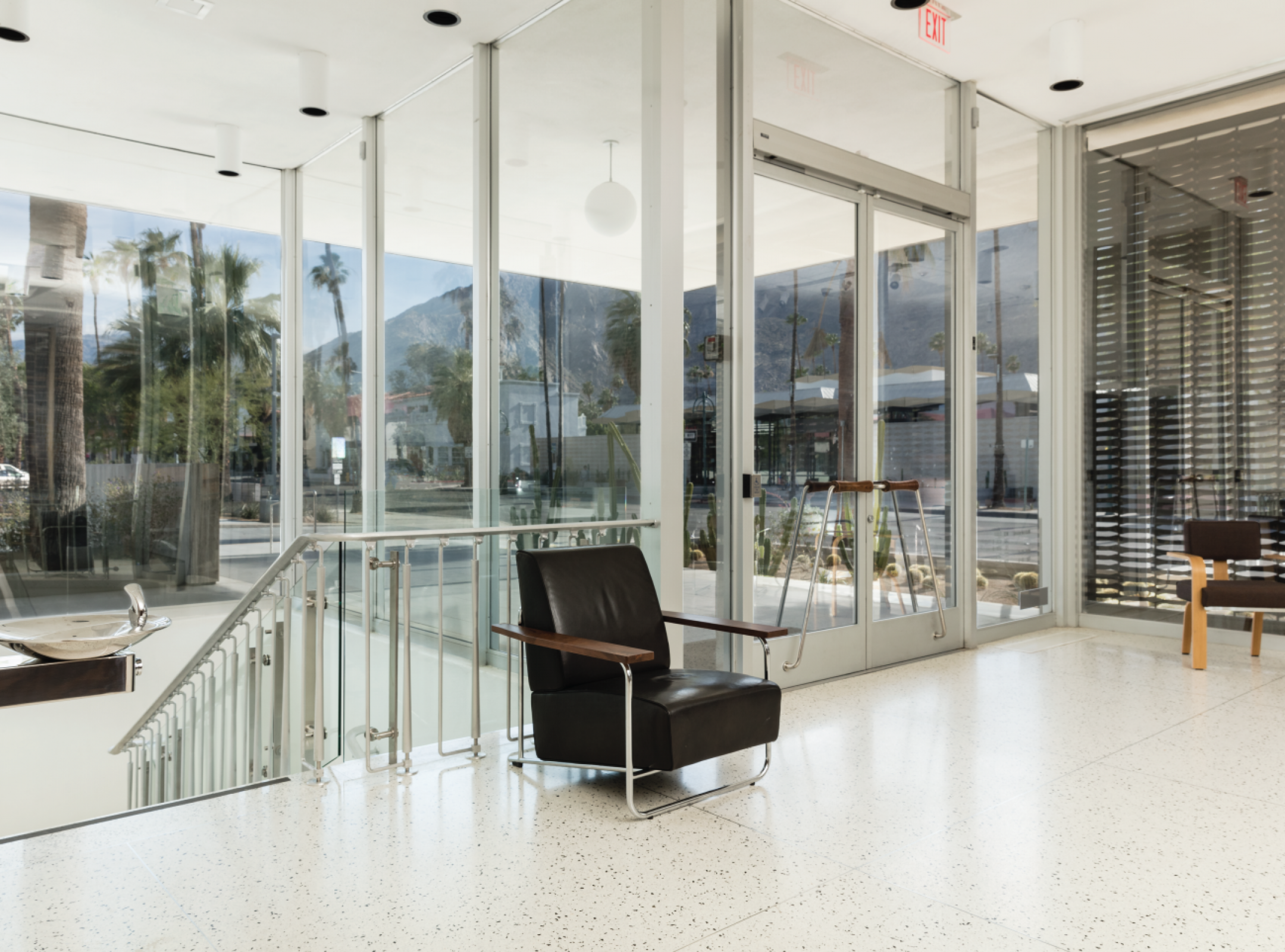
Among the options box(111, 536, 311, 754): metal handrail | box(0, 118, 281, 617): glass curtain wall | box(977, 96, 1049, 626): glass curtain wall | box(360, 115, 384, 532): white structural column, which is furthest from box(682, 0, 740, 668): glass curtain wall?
box(0, 118, 281, 617): glass curtain wall

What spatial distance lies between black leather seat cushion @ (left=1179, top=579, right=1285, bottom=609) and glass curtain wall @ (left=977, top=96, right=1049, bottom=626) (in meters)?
1.25

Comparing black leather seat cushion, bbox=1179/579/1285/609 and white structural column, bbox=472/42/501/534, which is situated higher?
white structural column, bbox=472/42/501/534

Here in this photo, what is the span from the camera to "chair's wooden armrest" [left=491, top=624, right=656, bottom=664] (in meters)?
2.79

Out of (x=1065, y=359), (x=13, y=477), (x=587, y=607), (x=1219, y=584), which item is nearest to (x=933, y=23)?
(x=1065, y=359)

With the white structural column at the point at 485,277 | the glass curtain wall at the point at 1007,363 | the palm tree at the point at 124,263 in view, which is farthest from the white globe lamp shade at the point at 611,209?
the palm tree at the point at 124,263

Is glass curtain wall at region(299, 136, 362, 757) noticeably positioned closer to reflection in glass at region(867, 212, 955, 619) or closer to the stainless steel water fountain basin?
reflection in glass at region(867, 212, 955, 619)

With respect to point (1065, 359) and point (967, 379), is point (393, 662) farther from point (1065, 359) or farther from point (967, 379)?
point (1065, 359)

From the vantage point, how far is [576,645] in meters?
2.95

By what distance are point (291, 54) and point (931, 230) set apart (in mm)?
3827

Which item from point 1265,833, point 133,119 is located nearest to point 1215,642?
point 1265,833

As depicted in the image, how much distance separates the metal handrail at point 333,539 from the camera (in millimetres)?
3273

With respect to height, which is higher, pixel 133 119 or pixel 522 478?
pixel 133 119

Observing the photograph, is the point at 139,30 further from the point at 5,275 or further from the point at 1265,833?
the point at 1265,833

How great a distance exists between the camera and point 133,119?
598 cm
